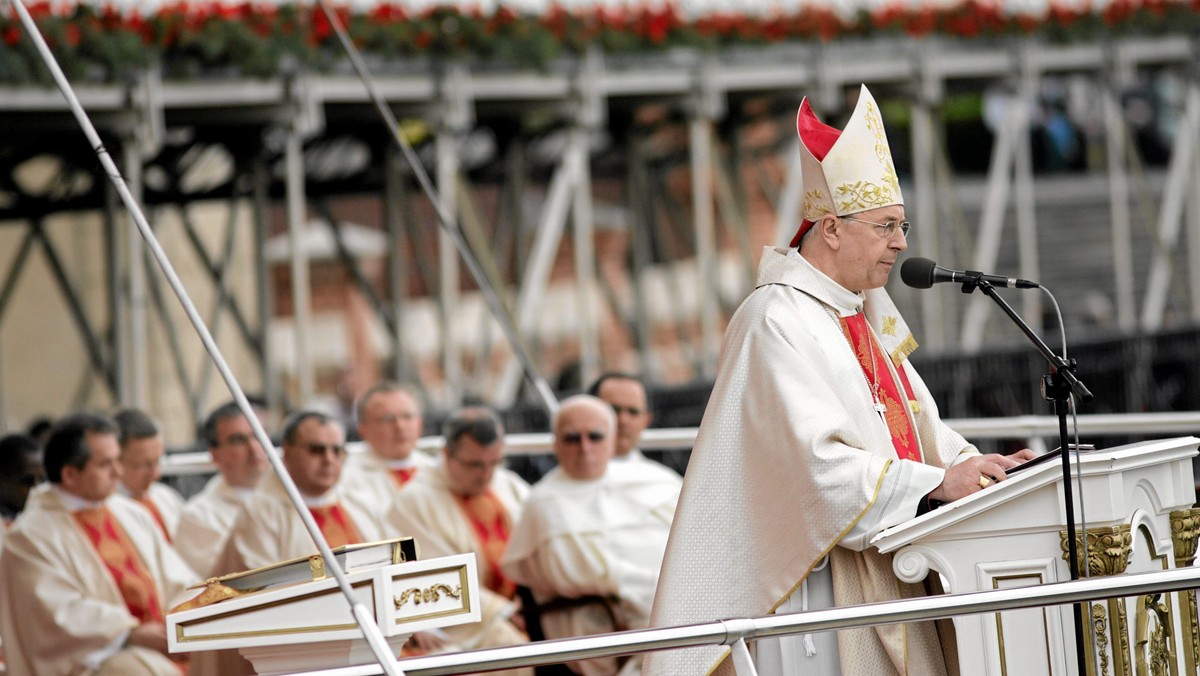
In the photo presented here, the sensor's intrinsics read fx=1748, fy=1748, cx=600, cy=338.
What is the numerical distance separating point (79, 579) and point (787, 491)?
11.9ft

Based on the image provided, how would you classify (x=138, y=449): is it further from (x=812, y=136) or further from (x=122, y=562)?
(x=812, y=136)

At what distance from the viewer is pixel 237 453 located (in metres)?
8.53

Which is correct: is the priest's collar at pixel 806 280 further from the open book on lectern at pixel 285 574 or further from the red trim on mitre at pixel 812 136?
the open book on lectern at pixel 285 574

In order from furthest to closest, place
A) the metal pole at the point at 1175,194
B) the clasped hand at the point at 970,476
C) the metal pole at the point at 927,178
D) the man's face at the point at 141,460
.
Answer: the metal pole at the point at 1175,194, the metal pole at the point at 927,178, the man's face at the point at 141,460, the clasped hand at the point at 970,476

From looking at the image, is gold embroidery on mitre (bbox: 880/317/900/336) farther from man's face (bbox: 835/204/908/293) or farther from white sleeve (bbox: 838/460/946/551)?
white sleeve (bbox: 838/460/946/551)

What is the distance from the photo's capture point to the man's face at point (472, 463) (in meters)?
7.83

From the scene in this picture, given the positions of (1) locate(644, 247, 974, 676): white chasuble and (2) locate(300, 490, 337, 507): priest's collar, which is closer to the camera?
(1) locate(644, 247, 974, 676): white chasuble

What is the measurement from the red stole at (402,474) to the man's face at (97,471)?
2096 mm

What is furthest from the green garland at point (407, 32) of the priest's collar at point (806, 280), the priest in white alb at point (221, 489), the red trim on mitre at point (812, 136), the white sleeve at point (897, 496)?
the white sleeve at point (897, 496)

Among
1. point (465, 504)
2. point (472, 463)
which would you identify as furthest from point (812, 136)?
point (465, 504)

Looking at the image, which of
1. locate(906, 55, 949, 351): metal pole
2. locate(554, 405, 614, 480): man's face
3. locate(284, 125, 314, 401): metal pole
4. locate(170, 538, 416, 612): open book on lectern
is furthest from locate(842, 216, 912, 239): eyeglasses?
locate(906, 55, 949, 351): metal pole

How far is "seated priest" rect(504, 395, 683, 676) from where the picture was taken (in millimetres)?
7207

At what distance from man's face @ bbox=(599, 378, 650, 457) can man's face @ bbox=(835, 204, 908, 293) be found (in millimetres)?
3522

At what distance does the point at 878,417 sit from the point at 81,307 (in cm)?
1126
